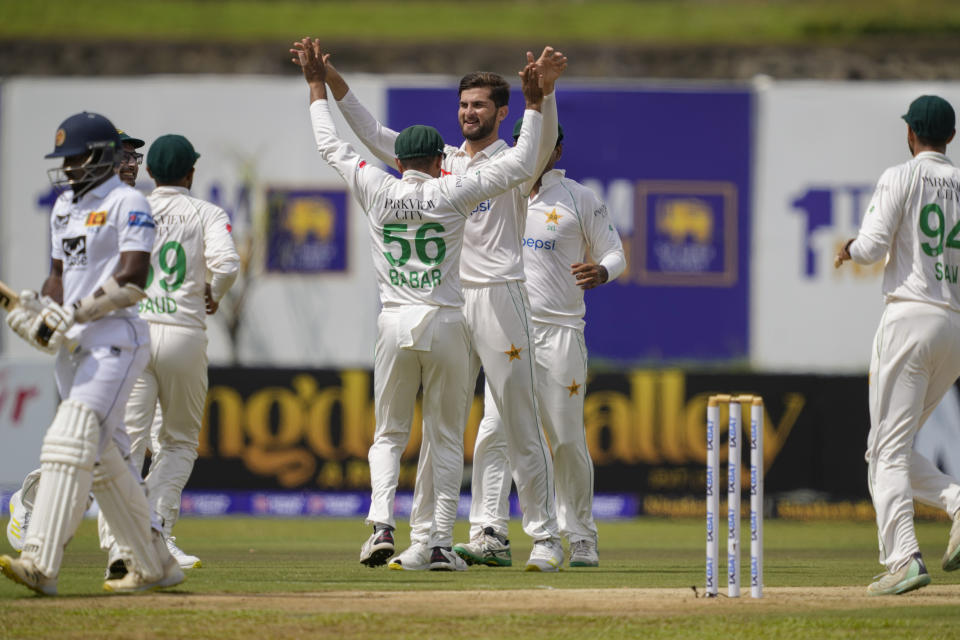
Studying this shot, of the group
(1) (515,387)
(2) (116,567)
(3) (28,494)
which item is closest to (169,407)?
(3) (28,494)

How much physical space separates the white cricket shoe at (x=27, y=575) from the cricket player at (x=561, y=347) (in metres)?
2.63

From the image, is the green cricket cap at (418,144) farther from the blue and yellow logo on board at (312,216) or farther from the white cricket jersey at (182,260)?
the blue and yellow logo on board at (312,216)

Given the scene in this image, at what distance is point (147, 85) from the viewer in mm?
16328

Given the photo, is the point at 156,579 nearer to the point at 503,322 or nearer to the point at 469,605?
the point at 469,605

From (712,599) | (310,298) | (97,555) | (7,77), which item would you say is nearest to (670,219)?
(310,298)

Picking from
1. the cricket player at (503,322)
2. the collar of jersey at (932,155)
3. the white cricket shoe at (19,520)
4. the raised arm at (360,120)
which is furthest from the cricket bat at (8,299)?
the collar of jersey at (932,155)

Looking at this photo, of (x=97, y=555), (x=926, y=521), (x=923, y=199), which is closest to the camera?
(x=923, y=199)

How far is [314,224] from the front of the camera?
53.1 ft

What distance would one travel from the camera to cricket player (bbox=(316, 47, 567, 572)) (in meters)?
8.28

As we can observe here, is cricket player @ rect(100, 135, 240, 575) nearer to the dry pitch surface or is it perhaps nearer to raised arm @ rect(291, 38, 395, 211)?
raised arm @ rect(291, 38, 395, 211)

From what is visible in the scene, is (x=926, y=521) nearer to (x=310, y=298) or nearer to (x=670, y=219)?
(x=670, y=219)

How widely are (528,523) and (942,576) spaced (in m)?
2.41

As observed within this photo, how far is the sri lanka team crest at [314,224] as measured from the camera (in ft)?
53.0

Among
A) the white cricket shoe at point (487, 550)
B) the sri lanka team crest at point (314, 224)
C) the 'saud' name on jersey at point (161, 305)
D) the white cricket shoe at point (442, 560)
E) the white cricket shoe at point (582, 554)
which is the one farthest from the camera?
the sri lanka team crest at point (314, 224)
